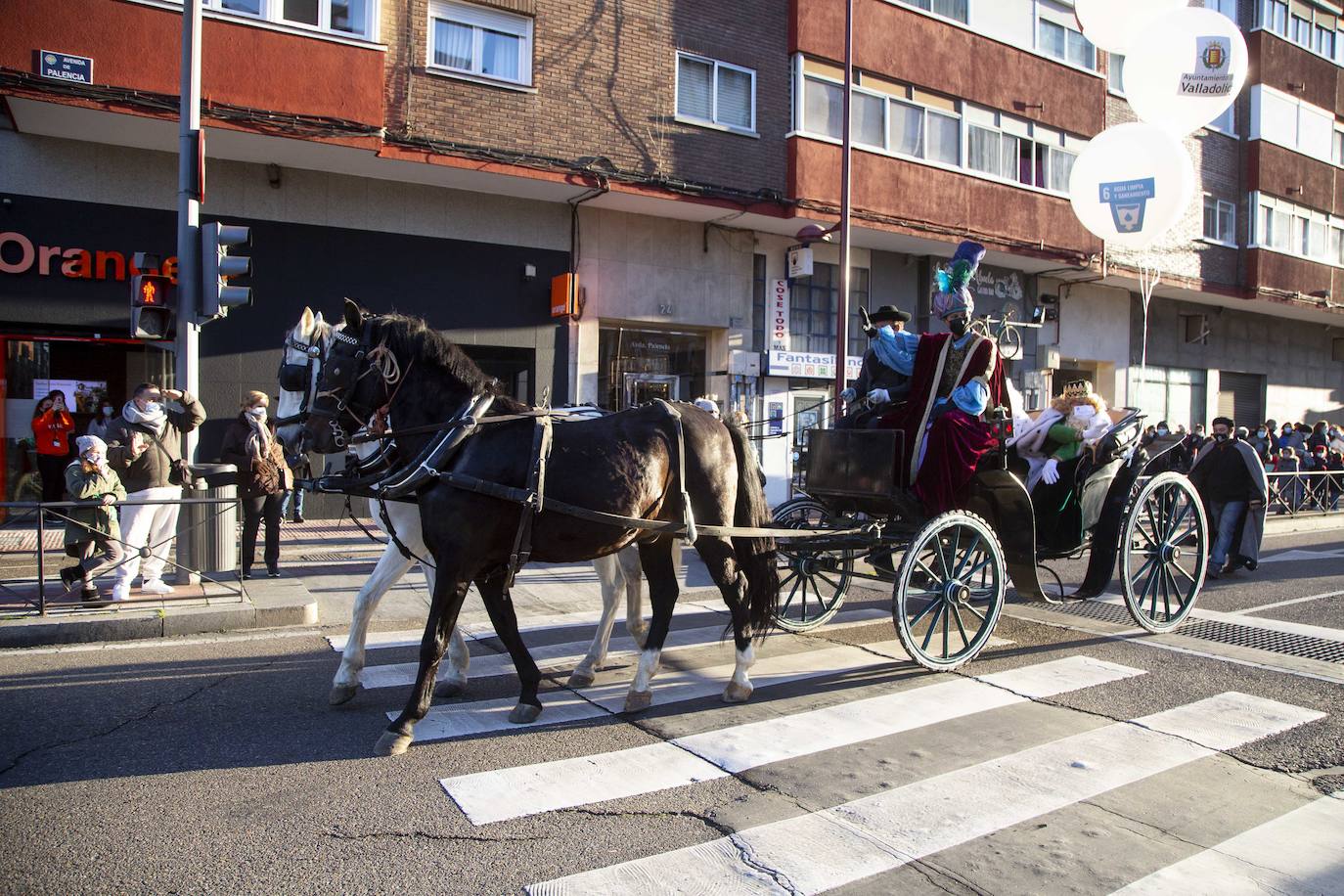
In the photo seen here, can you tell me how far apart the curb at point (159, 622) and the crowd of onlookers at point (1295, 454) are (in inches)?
547

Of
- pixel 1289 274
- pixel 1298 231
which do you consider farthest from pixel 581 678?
pixel 1298 231

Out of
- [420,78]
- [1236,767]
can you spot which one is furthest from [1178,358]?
[1236,767]

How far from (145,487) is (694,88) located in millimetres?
11288

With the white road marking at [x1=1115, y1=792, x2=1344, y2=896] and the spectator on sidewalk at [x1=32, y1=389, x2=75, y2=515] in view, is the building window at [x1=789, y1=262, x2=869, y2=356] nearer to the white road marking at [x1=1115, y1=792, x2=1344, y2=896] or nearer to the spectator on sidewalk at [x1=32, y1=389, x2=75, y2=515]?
the spectator on sidewalk at [x1=32, y1=389, x2=75, y2=515]

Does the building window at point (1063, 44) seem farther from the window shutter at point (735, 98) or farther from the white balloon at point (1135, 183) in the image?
the white balloon at point (1135, 183)

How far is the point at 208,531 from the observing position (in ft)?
28.0

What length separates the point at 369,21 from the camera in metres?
12.5

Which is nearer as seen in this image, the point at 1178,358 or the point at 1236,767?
the point at 1236,767

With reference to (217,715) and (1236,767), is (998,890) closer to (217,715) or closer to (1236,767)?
(1236,767)

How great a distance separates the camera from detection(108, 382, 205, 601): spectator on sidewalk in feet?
25.7

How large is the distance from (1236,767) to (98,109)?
12607 millimetres

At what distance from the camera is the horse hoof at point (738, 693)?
518 centimetres

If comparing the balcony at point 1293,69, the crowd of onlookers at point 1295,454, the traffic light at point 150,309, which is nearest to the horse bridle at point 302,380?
the traffic light at point 150,309

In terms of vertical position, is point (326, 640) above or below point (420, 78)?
below
